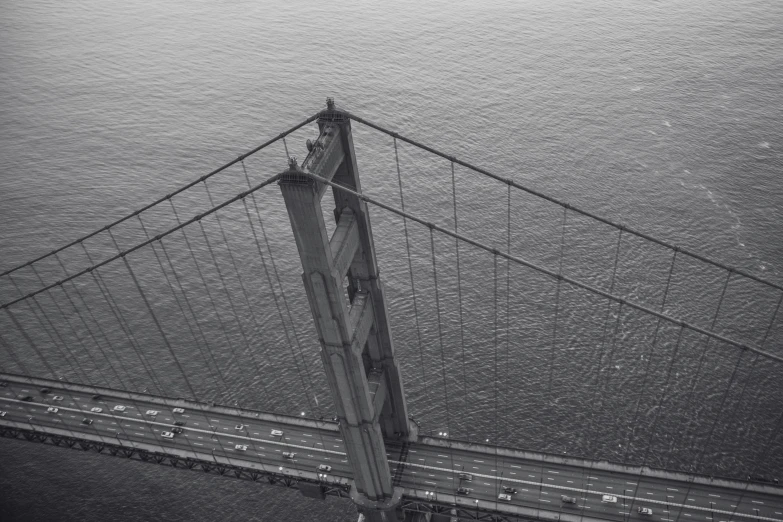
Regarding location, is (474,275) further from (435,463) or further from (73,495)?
(73,495)

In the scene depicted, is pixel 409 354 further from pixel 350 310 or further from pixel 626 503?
pixel 350 310

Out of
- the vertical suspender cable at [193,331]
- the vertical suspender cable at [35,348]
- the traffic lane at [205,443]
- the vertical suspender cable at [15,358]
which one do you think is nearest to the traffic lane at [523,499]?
the traffic lane at [205,443]

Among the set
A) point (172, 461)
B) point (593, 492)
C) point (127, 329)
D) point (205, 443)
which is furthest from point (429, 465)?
point (127, 329)

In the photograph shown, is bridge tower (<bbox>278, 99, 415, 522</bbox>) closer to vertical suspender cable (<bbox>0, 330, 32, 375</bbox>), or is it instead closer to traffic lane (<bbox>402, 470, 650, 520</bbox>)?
traffic lane (<bbox>402, 470, 650, 520</bbox>)

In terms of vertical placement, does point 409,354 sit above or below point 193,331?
below

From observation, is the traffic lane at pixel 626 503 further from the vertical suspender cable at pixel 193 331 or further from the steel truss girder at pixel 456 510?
the vertical suspender cable at pixel 193 331

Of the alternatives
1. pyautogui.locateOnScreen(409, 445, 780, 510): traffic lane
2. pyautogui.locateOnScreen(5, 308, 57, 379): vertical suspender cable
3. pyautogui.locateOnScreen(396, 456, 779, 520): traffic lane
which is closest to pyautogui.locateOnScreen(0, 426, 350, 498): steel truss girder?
pyautogui.locateOnScreen(409, 445, 780, 510): traffic lane
